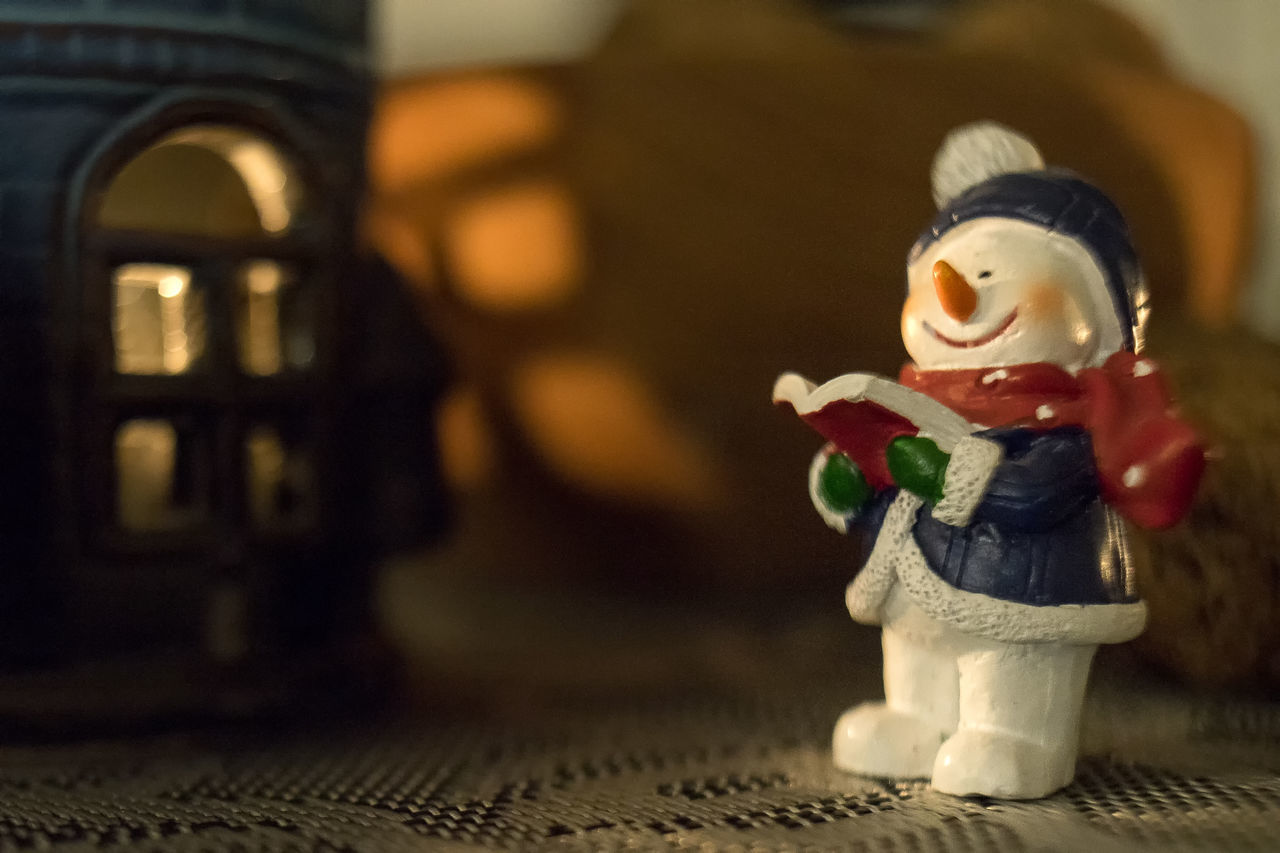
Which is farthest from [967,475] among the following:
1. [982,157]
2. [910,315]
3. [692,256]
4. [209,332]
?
[692,256]

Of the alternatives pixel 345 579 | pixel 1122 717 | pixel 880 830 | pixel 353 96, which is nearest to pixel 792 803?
pixel 880 830

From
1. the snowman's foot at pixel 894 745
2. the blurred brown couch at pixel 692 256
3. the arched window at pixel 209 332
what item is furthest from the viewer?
the blurred brown couch at pixel 692 256

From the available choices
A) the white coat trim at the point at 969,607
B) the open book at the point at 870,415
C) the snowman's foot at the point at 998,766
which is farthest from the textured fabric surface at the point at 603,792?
the open book at the point at 870,415

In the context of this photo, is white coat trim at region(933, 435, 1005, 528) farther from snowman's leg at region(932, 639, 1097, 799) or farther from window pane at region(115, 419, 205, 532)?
window pane at region(115, 419, 205, 532)

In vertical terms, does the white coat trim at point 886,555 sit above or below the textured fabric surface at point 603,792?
above

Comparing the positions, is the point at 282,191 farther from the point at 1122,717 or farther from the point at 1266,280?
the point at 1266,280

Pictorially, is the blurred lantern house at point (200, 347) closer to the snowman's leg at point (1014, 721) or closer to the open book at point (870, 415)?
the open book at point (870, 415)

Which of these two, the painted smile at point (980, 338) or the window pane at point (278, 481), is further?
the window pane at point (278, 481)
